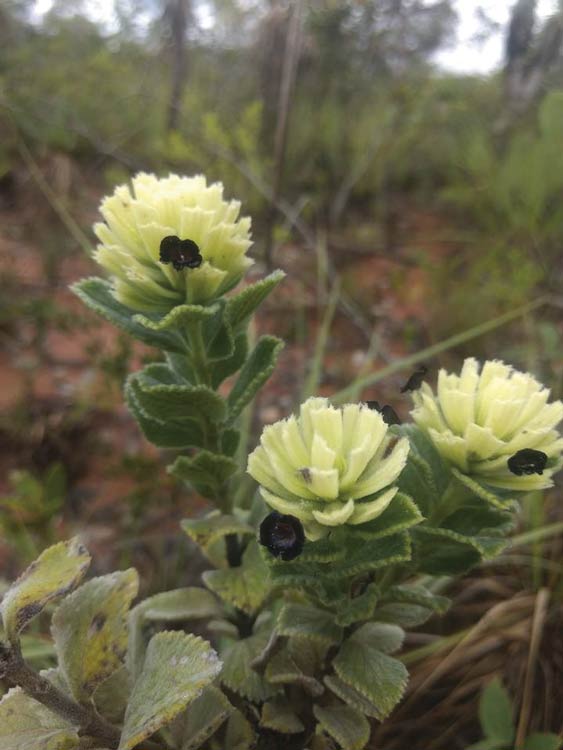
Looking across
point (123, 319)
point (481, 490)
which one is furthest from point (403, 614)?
point (123, 319)

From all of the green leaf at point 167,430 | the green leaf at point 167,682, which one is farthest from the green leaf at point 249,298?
the green leaf at point 167,682

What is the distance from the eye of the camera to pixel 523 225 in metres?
2.81

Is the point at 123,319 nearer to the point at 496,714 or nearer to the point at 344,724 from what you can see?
the point at 344,724

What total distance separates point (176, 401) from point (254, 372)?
12cm

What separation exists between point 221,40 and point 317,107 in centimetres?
215

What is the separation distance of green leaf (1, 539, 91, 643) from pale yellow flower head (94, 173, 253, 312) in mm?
268

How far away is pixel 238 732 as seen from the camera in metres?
0.78

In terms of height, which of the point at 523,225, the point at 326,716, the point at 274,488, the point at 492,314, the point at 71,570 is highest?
the point at 523,225

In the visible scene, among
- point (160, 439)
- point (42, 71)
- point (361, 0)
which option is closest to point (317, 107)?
point (361, 0)

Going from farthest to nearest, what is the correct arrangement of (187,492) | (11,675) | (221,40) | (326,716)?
(221,40) < (187,492) < (326,716) < (11,675)

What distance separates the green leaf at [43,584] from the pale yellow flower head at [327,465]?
0.68 feet

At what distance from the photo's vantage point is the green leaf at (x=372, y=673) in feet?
2.16

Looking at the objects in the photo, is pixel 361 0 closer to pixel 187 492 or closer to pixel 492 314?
pixel 492 314

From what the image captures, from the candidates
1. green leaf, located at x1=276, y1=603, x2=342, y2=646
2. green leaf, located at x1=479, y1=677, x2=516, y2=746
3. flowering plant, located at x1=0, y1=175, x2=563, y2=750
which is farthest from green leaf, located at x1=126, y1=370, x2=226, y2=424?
green leaf, located at x1=479, y1=677, x2=516, y2=746
